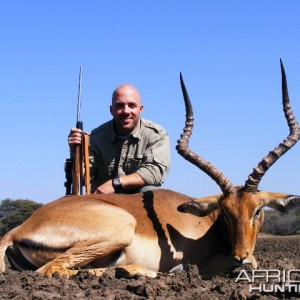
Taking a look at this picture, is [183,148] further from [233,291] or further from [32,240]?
[233,291]

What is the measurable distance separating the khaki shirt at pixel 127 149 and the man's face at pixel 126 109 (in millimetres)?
98

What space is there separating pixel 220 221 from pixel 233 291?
242 cm

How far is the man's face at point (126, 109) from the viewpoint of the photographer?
28.8 feet

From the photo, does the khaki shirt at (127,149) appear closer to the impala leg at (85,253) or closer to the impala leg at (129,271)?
the impala leg at (85,253)

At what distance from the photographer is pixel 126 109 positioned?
8.77 m

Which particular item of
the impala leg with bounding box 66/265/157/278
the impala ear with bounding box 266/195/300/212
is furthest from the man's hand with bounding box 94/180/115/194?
the impala ear with bounding box 266/195/300/212

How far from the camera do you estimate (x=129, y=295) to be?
16.8 ft

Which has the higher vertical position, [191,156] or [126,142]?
[126,142]

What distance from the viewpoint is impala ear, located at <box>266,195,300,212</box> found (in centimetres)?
733

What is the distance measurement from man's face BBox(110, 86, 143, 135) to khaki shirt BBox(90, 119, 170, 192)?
10cm

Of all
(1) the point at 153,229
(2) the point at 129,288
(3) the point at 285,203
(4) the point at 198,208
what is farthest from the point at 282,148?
(2) the point at 129,288

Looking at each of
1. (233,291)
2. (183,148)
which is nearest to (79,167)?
→ (183,148)

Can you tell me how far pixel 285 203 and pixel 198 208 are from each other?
0.98 metres

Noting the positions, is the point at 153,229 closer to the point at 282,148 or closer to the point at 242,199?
the point at 242,199
